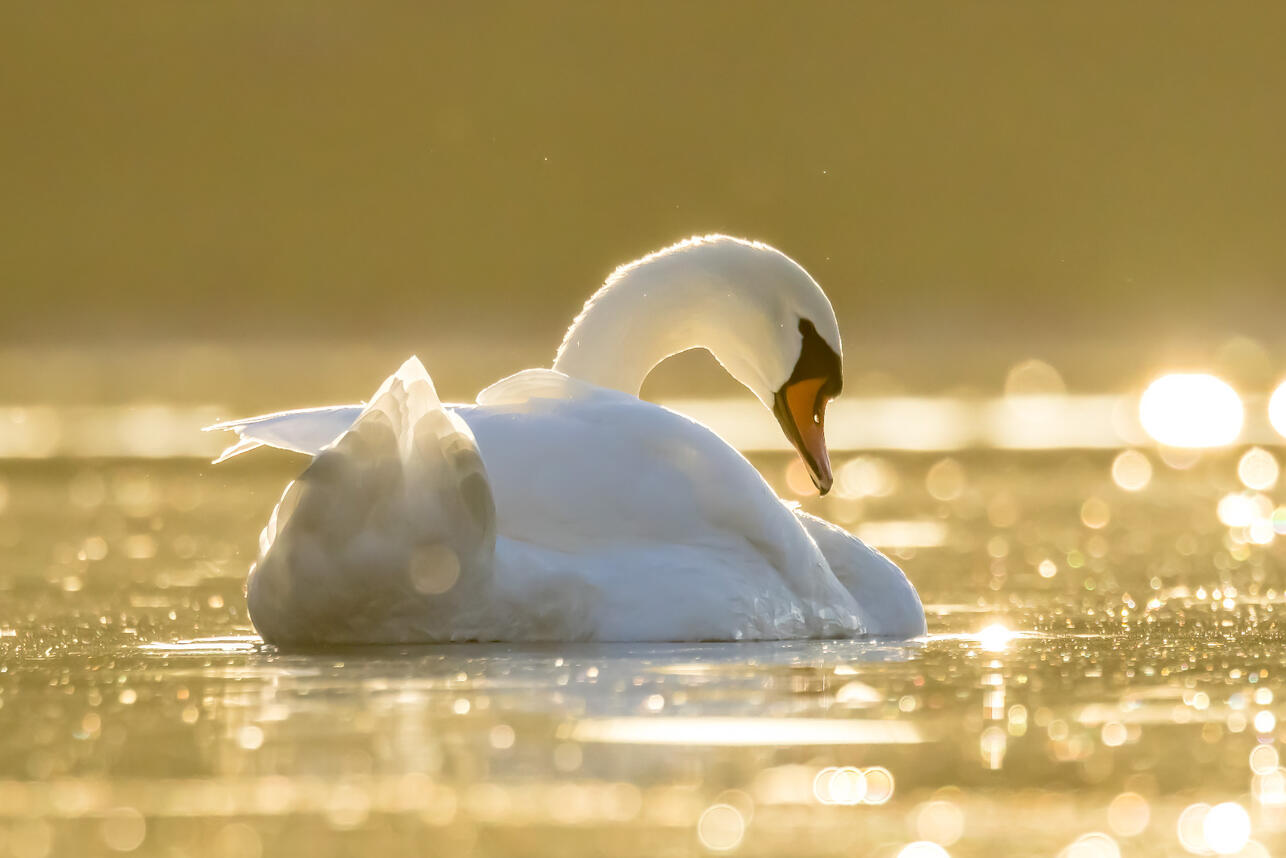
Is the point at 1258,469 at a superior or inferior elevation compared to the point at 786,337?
superior

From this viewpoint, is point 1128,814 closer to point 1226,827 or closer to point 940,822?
point 1226,827

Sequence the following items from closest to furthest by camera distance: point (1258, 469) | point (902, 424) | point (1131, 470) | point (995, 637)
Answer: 1. point (995, 637)
2. point (1131, 470)
3. point (1258, 469)
4. point (902, 424)

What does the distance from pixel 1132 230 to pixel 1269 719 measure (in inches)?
1827

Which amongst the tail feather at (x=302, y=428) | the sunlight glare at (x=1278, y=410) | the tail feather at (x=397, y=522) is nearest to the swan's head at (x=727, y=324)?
the tail feather at (x=302, y=428)

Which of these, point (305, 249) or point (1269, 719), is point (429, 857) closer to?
point (1269, 719)

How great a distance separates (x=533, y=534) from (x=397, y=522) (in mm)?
558

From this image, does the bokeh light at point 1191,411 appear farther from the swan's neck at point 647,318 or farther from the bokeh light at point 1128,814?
the bokeh light at point 1128,814

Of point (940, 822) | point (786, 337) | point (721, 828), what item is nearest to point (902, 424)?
point (786, 337)

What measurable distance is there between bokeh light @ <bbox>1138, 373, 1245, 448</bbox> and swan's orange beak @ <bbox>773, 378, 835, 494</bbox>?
1032 cm

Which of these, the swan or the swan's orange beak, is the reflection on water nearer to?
the swan's orange beak

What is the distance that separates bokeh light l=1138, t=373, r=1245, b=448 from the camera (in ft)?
65.6

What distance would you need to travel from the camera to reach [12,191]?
57.7 meters

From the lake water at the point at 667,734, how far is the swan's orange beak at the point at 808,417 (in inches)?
25.5

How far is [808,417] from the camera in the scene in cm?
925
